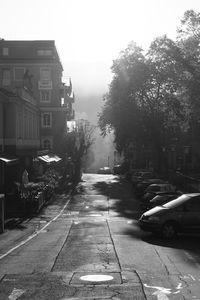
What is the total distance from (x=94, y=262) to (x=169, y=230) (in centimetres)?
590

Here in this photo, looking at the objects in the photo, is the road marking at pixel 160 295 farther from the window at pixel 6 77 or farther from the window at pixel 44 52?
the window at pixel 44 52

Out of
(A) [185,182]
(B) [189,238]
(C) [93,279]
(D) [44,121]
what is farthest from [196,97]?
(D) [44,121]

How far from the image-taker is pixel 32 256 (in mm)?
16000

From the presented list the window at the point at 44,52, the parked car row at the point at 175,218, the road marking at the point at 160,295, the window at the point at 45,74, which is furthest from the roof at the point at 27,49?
the road marking at the point at 160,295

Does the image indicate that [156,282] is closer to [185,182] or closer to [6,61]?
[185,182]

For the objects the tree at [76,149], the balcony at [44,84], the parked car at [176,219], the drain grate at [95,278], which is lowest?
the drain grate at [95,278]

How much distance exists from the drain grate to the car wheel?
7204 millimetres

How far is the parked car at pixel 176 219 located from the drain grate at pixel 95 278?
7234 millimetres

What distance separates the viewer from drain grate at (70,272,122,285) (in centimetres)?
1198

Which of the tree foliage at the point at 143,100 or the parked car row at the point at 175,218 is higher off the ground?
the tree foliage at the point at 143,100

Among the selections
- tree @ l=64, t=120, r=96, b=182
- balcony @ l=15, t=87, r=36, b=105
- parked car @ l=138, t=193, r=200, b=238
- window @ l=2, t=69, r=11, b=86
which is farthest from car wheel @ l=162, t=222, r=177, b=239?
window @ l=2, t=69, r=11, b=86

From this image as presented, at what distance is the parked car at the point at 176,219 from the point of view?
65.6ft

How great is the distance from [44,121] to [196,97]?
42.2 metres

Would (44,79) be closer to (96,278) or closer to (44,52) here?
(44,52)
